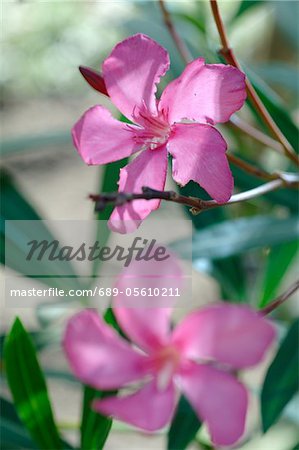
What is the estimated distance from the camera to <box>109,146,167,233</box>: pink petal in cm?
43

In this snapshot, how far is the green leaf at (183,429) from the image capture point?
664 millimetres

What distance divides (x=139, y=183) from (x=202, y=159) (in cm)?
5

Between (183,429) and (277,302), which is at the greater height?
(277,302)

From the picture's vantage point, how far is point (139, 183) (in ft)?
1.47

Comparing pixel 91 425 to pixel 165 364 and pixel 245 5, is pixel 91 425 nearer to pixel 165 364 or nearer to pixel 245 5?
pixel 165 364

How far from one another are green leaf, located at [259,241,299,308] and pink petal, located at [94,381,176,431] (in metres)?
0.55

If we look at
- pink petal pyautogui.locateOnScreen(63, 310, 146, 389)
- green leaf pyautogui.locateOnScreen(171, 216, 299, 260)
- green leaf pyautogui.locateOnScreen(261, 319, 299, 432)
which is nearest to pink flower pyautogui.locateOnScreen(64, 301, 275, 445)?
pink petal pyautogui.locateOnScreen(63, 310, 146, 389)

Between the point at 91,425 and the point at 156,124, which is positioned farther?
the point at 91,425

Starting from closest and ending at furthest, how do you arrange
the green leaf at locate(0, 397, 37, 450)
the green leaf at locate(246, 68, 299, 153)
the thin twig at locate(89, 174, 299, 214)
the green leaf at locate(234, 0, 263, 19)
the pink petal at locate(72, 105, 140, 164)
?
the thin twig at locate(89, 174, 299, 214) < the pink petal at locate(72, 105, 140, 164) < the green leaf at locate(0, 397, 37, 450) < the green leaf at locate(246, 68, 299, 153) < the green leaf at locate(234, 0, 263, 19)

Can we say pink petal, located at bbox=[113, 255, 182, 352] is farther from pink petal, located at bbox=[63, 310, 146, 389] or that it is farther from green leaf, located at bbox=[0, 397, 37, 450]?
green leaf, located at bbox=[0, 397, 37, 450]

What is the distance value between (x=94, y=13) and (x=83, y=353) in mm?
3254

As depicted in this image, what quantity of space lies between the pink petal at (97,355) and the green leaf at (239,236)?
37 centimetres

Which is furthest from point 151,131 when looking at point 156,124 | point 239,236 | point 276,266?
point 276,266

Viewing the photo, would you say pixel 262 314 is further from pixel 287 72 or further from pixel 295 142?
pixel 287 72
